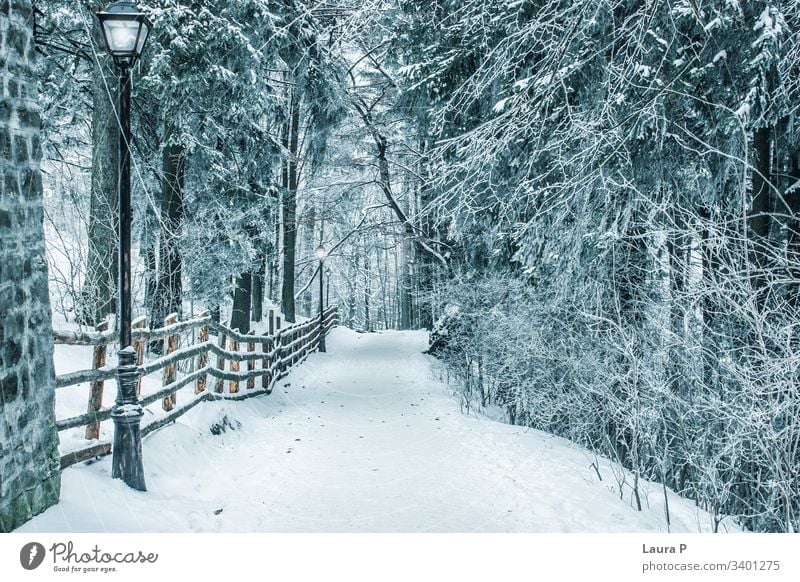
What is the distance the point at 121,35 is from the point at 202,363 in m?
4.17

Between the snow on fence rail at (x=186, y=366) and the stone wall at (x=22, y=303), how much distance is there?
59cm

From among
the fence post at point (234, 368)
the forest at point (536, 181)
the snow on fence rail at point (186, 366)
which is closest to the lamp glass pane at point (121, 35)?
the forest at point (536, 181)

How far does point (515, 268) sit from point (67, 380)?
570 cm

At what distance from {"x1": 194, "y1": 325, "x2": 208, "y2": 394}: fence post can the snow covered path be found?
0.28m

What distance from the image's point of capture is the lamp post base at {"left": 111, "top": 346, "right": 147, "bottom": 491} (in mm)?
4164

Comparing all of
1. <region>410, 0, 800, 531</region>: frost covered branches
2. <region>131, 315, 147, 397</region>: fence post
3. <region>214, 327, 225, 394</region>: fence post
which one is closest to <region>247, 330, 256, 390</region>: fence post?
<region>214, 327, 225, 394</region>: fence post

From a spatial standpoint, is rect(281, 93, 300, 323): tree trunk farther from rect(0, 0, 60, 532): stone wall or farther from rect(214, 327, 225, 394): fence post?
rect(0, 0, 60, 532): stone wall

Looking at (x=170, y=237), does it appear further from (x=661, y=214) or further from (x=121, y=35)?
(x=661, y=214)

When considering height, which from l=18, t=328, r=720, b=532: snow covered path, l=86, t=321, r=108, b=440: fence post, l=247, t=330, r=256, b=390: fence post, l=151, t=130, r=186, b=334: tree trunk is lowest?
l=18, t=328, r=720, b=532: snow covered path

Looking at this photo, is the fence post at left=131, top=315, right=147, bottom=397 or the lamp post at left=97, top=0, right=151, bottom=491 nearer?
the lamp post at left=97, top=0, right=151, bottom=491

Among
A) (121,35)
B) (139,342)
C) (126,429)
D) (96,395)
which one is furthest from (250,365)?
(121,35)

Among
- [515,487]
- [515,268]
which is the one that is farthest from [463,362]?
[515,487]
